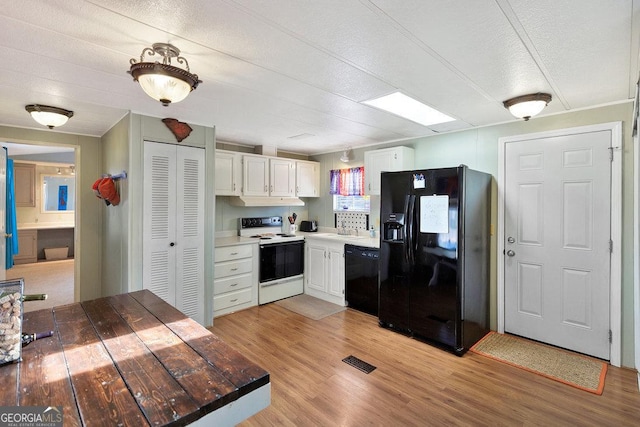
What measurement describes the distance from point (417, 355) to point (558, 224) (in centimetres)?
189

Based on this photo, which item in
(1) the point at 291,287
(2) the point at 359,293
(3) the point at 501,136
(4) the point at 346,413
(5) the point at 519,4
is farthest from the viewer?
(1) the point at 291,287

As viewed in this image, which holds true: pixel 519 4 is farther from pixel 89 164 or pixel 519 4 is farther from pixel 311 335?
pixel 89 164

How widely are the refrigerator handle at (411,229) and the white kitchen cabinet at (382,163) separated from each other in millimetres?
896

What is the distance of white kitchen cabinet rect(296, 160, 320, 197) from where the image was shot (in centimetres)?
513

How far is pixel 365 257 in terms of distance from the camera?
13.0 feet

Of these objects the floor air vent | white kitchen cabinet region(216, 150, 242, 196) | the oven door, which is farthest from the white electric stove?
the floor air vent

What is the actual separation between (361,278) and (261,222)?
6.25ft

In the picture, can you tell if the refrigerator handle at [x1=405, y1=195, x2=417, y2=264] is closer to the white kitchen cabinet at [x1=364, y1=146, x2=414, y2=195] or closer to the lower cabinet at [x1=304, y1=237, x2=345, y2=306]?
the white kitchen cabinet at [x1=364, y1=146, x2=414, y2=195]

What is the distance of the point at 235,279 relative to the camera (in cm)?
405

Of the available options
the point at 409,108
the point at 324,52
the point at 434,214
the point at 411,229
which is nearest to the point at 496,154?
the point at 434,214

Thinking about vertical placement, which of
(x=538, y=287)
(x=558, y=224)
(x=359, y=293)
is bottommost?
(x=359, y=293)

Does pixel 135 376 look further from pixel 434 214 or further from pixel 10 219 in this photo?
pixel 10 219

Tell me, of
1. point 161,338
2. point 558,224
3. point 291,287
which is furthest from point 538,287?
point 161,338

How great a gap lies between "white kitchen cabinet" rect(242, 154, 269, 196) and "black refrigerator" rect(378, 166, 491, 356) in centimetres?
190
